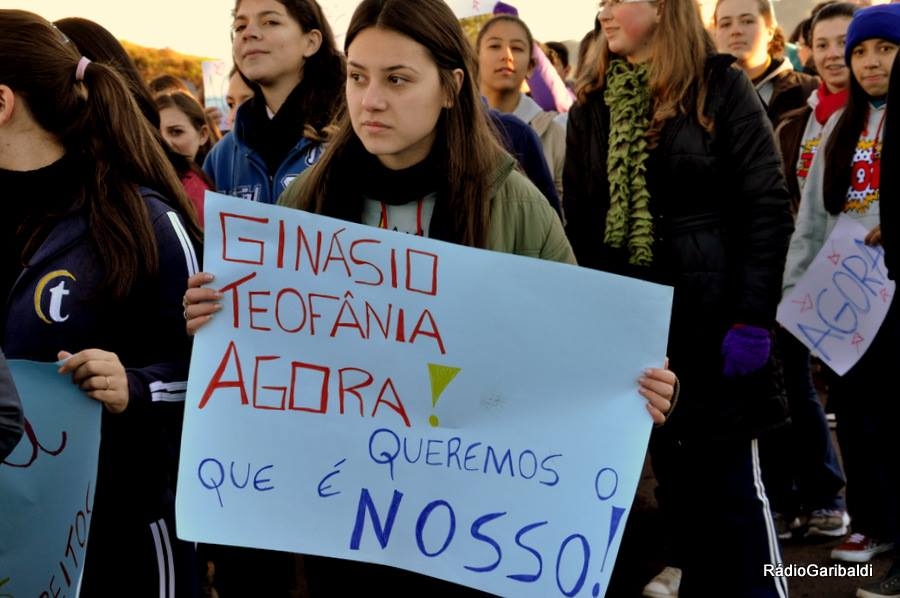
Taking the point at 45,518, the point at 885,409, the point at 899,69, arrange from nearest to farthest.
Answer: the point at 45,518 → the point at 899,69 → the point at 885,409

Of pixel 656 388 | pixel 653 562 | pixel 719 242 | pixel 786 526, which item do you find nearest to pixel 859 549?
pixel 786 526

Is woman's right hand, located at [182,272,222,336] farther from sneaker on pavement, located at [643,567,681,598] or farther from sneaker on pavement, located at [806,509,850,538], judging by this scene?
sneaker on pavement, located at [806,509,850,538]

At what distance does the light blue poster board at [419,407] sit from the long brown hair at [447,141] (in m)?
0.23

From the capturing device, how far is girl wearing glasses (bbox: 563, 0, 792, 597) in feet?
12.7

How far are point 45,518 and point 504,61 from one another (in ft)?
13.3

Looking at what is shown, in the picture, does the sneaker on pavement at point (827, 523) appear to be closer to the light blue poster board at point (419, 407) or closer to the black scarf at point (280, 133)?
the black scarf at point (280, 133)

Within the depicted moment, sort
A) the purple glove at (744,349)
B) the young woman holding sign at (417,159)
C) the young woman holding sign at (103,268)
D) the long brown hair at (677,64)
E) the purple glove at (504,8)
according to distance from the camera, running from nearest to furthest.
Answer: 1. the young woman holding sign at (103,268)
2. the young woman holding sign at (417,159)
3. the purple glove at (744,349)
4. the long brown hair at (677,64)
5. the purple glove at (504,8)

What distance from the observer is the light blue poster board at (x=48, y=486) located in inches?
91.5

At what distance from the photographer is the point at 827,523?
5289 mm

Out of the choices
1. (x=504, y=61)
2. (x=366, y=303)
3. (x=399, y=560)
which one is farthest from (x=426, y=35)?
(x=504, y=61)

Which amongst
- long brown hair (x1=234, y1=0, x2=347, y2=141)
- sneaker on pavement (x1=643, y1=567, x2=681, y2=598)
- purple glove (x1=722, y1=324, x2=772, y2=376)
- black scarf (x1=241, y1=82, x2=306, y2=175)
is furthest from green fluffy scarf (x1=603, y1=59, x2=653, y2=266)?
sneaker on pavement (x1=643, y1=567, x2=681, y2=598)

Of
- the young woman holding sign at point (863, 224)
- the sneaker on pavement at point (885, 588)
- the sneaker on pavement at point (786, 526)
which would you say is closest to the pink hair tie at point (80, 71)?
the young woman holding sign at point (863, 224)

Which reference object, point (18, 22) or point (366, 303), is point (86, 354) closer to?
point (366, 303)

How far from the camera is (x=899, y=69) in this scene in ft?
12.6
